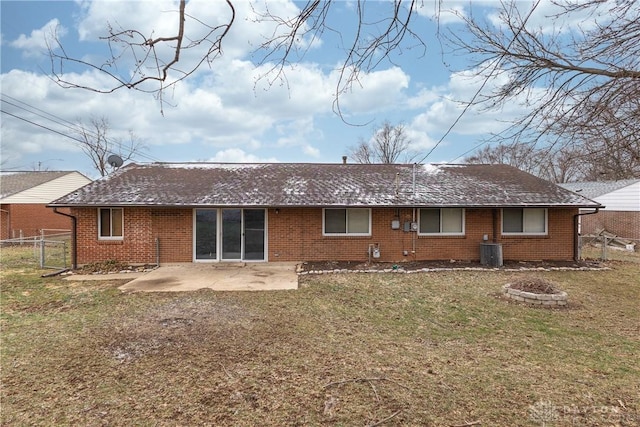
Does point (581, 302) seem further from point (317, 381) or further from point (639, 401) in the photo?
point (317, 381)

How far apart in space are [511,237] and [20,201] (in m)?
27.2

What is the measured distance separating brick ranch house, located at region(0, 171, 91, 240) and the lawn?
1787 cm

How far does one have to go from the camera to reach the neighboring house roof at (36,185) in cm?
Answer: 2233

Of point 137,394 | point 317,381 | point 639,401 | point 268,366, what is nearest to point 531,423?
point 639,401

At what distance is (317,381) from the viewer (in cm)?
425

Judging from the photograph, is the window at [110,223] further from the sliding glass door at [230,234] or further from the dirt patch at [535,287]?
the dirt patch at [535,287]

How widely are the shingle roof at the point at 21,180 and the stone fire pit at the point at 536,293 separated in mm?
27420

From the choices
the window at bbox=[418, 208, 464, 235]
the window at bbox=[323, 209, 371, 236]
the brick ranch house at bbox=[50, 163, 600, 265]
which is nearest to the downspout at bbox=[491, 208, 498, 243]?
the brick ranch house at bbox=[50, 163, 600, 265]

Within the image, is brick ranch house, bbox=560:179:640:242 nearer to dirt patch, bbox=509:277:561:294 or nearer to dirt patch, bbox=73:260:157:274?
dirt patch, bbox=509:277:561:294

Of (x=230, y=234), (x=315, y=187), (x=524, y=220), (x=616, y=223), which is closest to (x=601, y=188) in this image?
(x=616, y=223)

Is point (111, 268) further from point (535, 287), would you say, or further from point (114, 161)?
point (535, 287)

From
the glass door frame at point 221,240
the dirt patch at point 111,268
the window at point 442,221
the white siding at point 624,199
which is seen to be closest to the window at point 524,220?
the window at point 442,221

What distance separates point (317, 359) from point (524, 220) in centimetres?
1106

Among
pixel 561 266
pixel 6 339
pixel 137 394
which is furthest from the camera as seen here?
pixel 561 266
